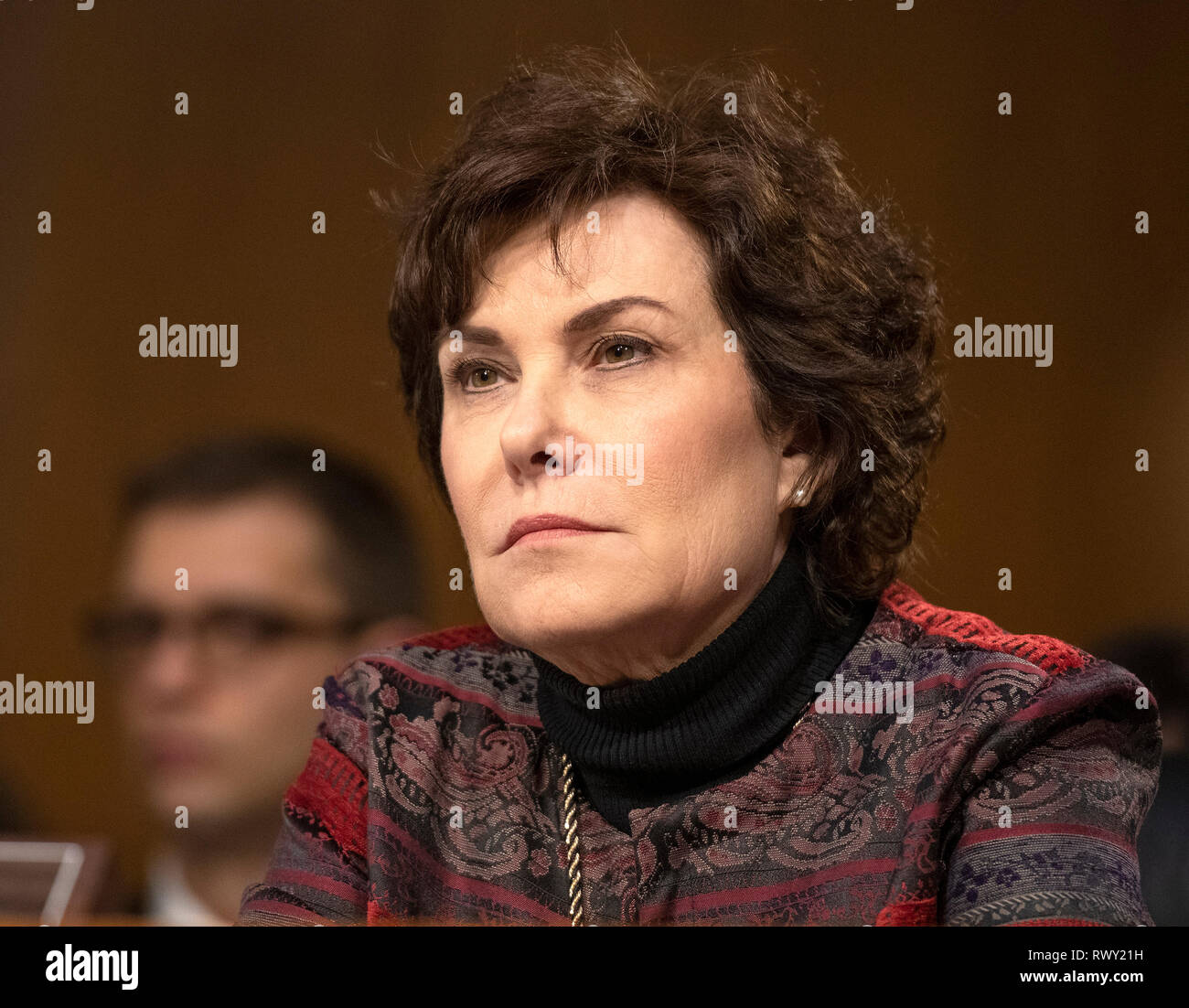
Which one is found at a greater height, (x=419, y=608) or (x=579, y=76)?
(x=579, y=76)

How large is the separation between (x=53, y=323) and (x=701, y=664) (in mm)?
1351

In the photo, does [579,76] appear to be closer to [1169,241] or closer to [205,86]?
[205,86]

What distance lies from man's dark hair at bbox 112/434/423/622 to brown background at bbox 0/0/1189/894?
0.04 meters

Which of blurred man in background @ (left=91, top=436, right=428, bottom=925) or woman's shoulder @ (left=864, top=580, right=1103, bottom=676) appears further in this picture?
blurred man in background @ (left=91, top=436, right=428, bottom=925)

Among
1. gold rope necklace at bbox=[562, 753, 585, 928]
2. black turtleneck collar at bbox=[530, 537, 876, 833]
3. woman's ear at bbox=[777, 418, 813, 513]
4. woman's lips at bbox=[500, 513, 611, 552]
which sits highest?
woman's ear at bbox=[777, 418, 813, 513]

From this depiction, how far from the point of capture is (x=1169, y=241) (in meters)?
2.07

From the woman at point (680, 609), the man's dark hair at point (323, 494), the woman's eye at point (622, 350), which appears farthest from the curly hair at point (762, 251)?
the man's dark hair at point (323, 494)

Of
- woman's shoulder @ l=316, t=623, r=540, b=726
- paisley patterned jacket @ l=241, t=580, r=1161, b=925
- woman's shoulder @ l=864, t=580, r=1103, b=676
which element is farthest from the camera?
woman's shoulder @ l=316, t=623, r=540, b=726

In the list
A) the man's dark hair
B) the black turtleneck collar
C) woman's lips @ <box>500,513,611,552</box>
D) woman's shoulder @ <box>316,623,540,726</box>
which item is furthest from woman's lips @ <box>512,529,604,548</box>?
the man's dark hair

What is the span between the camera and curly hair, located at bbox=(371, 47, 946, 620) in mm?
1707

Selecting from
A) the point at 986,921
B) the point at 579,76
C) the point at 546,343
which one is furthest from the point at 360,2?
the point at 986,921

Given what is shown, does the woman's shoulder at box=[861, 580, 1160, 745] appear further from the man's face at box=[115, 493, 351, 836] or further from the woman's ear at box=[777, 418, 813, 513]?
the man's face at box=[115, 493, 351, 836]

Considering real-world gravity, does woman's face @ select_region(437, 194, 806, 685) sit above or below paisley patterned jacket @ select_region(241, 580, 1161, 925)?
above

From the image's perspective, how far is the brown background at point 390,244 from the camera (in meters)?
2.10
